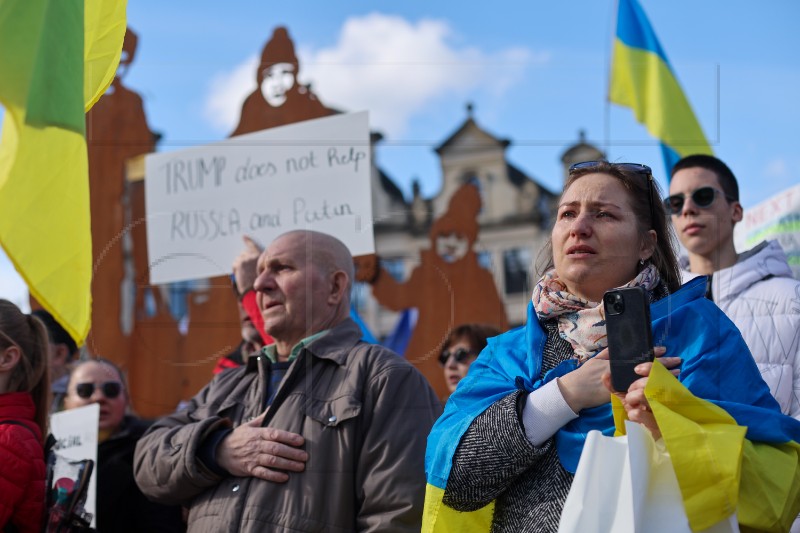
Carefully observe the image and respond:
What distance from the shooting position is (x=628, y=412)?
1.93m

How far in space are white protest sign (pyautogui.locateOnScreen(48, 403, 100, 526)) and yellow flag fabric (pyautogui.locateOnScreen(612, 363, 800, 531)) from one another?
2475 millimetres

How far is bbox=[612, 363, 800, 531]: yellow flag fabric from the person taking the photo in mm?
1828

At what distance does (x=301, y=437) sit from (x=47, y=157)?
1.08 meters

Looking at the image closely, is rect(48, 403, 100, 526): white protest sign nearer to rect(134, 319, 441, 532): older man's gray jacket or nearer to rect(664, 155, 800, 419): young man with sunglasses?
rect(134, 319, 441, 532): older man's gray jacket

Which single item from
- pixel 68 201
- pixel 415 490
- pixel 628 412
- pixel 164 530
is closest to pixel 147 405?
pixel 164 530

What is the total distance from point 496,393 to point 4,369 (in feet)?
5.32

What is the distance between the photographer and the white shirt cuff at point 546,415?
2.07 metres

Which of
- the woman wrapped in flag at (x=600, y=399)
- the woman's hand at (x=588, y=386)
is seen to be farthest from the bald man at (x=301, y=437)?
the woman's hand at (x=588, y=386)

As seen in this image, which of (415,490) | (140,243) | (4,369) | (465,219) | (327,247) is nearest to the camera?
(415,490)

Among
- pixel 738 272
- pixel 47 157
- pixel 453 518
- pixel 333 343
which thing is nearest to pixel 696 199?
pixel 738 272

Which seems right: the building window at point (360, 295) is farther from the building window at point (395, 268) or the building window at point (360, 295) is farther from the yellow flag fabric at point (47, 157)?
the yellow flag fabric at point (47, 157)

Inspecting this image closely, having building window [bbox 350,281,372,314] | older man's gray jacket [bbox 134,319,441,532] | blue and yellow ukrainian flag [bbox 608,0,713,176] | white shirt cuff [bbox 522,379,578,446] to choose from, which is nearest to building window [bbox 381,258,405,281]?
building window [bbox 350,281,372,314]

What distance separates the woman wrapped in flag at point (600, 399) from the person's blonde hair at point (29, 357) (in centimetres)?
141

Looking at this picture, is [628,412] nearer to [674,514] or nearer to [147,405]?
[674,514]
